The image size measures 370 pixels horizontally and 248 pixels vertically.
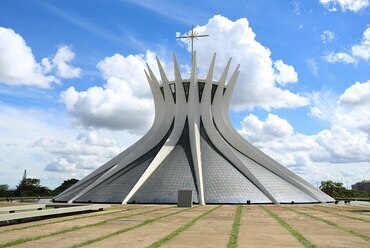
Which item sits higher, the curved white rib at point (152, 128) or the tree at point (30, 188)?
the curved white rib at point (152, 128)

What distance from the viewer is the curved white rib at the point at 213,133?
4394 centimetres

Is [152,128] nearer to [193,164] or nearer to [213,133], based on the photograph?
[213,133]

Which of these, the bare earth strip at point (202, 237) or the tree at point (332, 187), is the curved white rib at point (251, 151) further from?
the tree at point (332, 187)

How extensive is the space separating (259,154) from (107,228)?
35.1 m

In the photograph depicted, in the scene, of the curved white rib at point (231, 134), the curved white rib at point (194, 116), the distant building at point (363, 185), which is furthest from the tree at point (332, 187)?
the distant building at point (363, 185)

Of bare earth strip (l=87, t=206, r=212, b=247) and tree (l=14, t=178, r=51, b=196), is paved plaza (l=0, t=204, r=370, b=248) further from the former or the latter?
tree (l=14, t=178, r=51, b=196)

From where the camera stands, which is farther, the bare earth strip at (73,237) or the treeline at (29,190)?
the treeline at (29,190)

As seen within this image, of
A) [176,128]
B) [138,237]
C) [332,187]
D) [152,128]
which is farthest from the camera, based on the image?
[332,187]

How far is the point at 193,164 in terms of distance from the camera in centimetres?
4450

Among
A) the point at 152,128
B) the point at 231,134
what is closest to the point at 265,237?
the point at 231,134

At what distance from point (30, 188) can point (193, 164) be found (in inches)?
2277

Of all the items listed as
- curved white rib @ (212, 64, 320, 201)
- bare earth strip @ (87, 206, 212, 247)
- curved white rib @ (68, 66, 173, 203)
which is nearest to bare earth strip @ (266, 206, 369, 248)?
bare earth strip @ (87, 206, 212, 247)

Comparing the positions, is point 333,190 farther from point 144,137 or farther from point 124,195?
point 124,195

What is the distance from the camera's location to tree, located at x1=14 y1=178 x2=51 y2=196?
8288 centimetres
